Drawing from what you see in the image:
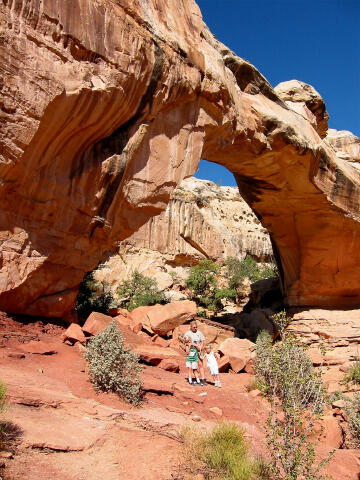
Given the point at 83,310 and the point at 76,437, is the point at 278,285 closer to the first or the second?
the point at 83,310

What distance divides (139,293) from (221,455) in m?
15.3

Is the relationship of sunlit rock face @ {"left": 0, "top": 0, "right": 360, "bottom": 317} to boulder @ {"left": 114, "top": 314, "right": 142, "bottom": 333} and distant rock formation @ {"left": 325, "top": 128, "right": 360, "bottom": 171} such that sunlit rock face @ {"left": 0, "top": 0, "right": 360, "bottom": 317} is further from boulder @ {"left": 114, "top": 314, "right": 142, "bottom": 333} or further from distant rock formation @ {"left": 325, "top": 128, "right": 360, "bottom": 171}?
distant rock formation @ {"left": 325, "top": 128, "right": 360, "bottom": 171}

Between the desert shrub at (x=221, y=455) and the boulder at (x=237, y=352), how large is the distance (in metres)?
4.84

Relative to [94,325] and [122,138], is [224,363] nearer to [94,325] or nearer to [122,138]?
[94,325]

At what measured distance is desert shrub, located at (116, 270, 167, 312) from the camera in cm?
1681

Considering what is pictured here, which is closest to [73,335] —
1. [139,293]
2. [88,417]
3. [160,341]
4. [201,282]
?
[88,417]

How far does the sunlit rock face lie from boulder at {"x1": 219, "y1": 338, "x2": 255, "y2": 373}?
149 inches

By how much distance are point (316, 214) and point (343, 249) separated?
→ 153 centimetres

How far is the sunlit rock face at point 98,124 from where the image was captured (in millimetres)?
5832

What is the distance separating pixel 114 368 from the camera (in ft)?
17.5

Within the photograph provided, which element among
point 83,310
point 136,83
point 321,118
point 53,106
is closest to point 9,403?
point 53,106

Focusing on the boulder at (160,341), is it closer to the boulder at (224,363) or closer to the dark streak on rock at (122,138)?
the boulder at (224,363)

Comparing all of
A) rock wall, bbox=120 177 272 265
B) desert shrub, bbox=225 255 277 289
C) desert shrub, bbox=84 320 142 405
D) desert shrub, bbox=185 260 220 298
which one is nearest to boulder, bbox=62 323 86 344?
desert shrub, bbox=84 320 142 405

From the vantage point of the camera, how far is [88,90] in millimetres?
6328
